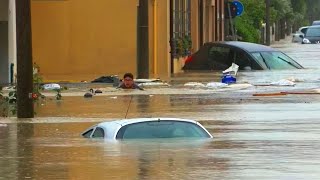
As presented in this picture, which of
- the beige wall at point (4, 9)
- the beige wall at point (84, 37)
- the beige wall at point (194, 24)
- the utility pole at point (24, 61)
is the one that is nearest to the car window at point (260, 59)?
the beige wall at point (84, 37)

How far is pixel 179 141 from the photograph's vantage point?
1473 centimetres

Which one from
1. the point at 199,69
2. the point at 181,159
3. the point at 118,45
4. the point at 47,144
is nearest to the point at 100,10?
the point at 118,45

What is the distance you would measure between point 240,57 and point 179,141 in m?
21.3

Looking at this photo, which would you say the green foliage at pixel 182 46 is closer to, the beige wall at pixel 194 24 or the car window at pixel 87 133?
the beige wall at pixel 194 24

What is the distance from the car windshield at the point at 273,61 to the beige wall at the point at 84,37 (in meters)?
4.75

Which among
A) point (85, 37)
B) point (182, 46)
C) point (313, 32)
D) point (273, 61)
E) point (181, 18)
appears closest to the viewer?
point (85, 37)

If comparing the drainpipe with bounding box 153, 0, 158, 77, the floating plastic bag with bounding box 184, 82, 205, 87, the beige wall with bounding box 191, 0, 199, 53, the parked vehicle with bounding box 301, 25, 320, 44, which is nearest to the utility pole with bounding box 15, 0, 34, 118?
the floating plastic bag with bounding box 184, 82, 205, 87

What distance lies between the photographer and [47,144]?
14.9m

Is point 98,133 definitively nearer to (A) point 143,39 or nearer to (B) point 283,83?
(B) point 283,83

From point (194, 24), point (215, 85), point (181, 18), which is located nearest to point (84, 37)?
point (181, 18)

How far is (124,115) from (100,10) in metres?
15.0

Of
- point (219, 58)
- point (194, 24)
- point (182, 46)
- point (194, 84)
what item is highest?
point (194, 24)

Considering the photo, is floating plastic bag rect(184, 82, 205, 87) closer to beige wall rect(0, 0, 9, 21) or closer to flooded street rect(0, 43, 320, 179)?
flooded street rect(0, 43, 320, 179)

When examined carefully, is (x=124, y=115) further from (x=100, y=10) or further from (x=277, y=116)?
(x=100, y=10)
